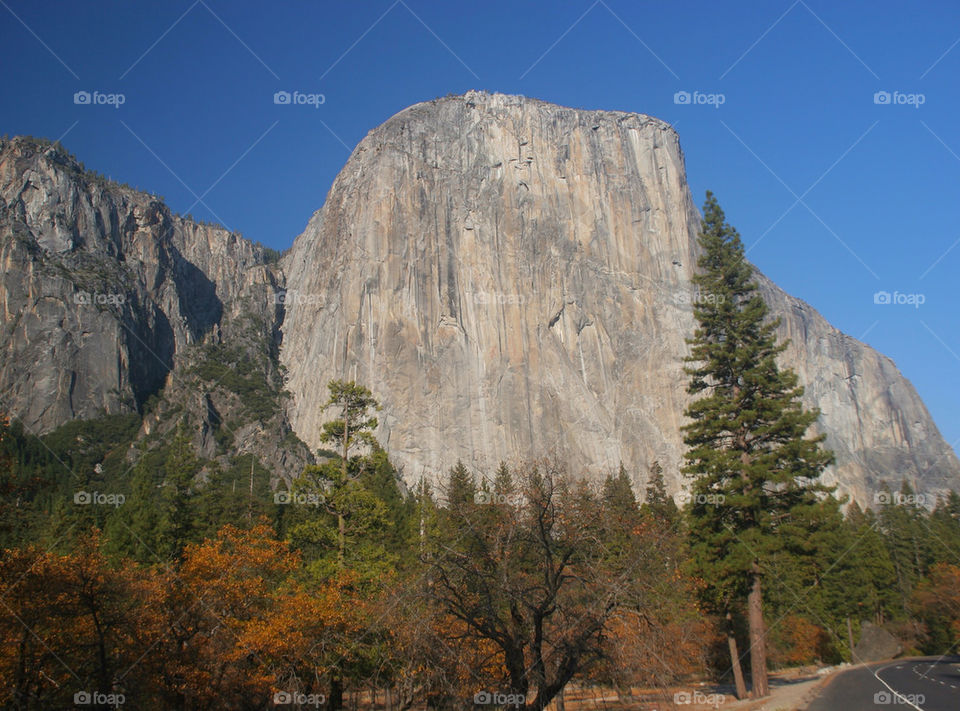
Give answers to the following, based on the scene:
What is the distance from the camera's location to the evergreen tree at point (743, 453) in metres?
24.4

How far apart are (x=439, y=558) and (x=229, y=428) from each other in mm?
119078

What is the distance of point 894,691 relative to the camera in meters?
23.0

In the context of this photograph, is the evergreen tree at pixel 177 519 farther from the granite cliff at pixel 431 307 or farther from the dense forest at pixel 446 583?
the granite cliff at pixel 431 307

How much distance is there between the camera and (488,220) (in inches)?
4924

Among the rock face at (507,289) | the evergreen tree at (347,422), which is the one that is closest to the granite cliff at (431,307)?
the rock face at (507,289)

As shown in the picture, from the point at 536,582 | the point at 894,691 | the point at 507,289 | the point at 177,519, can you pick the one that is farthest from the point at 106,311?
the point at 536,582

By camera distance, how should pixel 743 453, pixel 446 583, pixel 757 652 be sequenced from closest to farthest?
pixel 446 583, pixel 757 652, pixel 743 453

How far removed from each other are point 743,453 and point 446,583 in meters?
17.2

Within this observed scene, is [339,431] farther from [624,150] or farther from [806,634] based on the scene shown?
[624,150]

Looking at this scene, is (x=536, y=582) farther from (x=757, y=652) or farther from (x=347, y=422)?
(x=347, y=422)

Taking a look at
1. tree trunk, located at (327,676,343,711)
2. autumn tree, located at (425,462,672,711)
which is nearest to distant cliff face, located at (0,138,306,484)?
tree trunk, located at (327,676,343,711)

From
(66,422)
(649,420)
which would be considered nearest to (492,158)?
(649,420)

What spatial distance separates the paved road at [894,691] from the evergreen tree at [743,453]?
2947 mm

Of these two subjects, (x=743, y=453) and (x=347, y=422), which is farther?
(x=347, y=422)
